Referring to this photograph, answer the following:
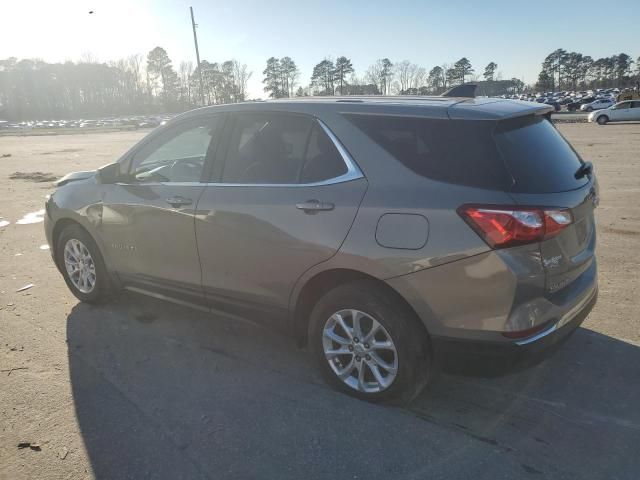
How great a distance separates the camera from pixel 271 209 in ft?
11.2

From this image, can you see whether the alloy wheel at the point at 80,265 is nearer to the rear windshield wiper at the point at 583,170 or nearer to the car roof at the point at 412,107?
the car roof at the point at 412,107

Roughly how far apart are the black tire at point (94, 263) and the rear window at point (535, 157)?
11.8 feet

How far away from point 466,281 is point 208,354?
218 cm

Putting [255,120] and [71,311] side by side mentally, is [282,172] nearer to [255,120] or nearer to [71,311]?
[255,120]

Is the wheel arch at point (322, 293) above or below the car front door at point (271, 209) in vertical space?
below

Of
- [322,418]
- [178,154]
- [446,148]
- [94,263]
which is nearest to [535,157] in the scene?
[446,148]

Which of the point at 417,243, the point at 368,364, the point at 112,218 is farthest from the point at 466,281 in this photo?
the point at 112,218

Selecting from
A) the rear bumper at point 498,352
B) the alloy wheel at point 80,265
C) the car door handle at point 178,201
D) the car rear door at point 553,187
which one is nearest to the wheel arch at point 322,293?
the rear bumper at point 498,352

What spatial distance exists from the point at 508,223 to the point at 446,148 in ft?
1.79

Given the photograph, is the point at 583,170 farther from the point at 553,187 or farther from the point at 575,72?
the point at 575,72

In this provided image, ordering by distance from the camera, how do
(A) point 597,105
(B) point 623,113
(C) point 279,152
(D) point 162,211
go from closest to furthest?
(C) point 279,152
(D) point 162,211
(B) point 623,113
(A) point 597,105

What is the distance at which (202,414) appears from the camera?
3246mm

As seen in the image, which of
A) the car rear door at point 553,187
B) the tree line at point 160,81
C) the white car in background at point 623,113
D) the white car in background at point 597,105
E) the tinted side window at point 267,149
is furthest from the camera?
the tree line at point 160,81

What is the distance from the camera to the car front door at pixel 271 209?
125 inches
